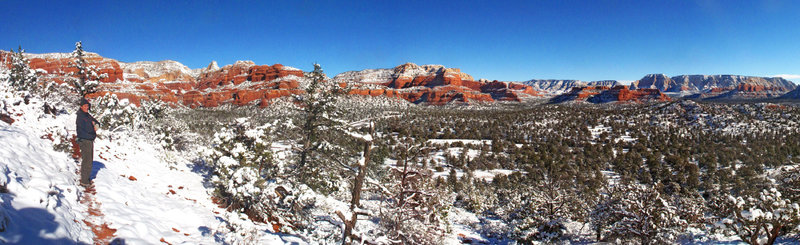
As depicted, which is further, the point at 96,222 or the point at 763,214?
the point at 763,214

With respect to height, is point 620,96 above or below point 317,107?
below

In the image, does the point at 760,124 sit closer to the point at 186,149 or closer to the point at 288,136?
the point at 288,136

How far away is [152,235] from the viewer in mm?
5859

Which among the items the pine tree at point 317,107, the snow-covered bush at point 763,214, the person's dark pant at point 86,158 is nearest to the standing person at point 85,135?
the person's dark pant at point 86,158

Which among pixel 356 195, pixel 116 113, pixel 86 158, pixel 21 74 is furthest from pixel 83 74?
pixel 356 195

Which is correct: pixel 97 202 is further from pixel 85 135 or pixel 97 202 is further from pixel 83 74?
pixel 83 74

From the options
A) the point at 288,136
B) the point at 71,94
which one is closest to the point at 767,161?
the point at 288,136

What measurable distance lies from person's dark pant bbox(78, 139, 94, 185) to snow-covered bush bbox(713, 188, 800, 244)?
15719 millimetres

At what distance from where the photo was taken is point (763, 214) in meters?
8.39

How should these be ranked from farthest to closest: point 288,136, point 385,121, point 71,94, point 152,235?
point 385,121, point 71,94, point 288,136, point 152,235

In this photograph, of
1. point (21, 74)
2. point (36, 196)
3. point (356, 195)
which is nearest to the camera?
point (36, 196)

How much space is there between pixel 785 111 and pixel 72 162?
304ft

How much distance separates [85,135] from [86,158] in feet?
1.95

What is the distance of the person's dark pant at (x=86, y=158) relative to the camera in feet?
21.9
